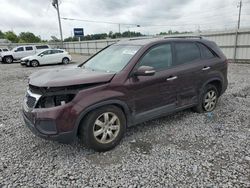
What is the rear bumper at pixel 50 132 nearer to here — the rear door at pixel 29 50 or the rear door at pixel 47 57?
the rear door at pixel 47 57

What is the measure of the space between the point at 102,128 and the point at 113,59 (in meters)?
1.34

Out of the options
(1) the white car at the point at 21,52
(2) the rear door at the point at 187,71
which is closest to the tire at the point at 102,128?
(2) the rear door at the point at 187,71

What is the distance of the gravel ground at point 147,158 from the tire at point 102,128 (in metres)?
0.16

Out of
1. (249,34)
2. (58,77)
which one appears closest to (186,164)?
(58,77)

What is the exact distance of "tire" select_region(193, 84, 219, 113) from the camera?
455 cm

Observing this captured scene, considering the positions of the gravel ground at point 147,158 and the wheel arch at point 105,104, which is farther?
the wheel arch at point 105,104

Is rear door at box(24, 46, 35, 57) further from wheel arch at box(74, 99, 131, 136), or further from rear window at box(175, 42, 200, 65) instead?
wheel arch at box(74, 99, 131, 136)

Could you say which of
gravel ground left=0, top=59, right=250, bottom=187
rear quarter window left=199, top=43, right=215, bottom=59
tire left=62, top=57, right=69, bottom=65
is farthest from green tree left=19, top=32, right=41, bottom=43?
gravel ground left=0, top=59, right=250, bottom=187

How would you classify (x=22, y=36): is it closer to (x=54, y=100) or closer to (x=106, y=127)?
(x=54, y=100)

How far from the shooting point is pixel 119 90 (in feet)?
10.5

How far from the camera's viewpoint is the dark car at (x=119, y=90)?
2873 millimetres

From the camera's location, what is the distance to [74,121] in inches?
113

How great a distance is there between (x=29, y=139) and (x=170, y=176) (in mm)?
2551

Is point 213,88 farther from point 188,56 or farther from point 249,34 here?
point 249,34
